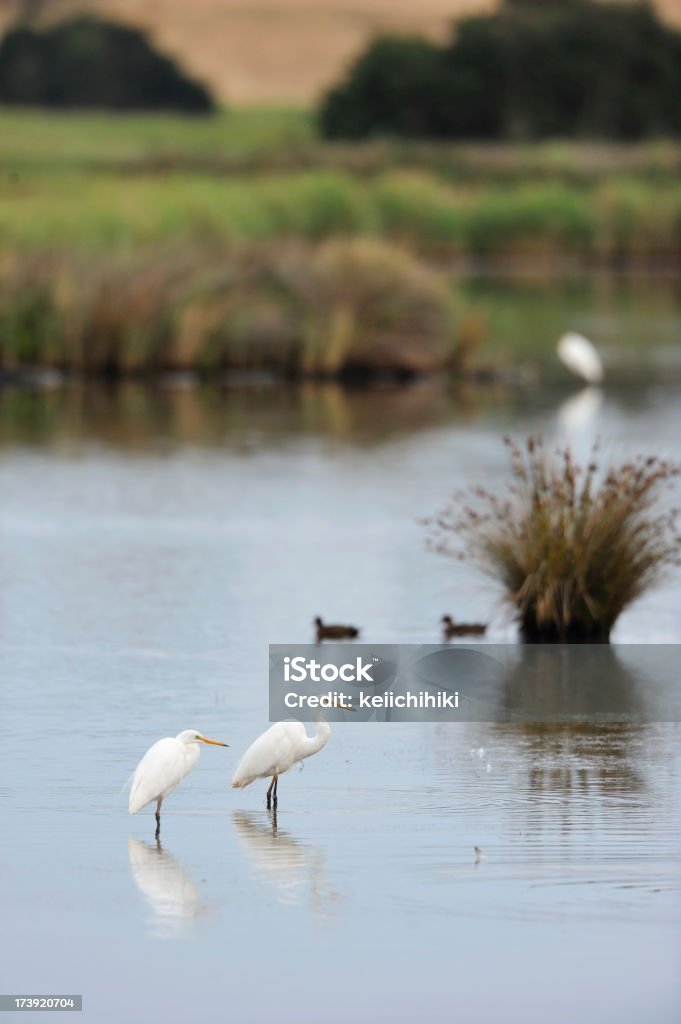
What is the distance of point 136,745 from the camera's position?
8.99m

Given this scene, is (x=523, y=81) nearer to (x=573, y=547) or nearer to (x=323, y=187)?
(x=323, y=187)

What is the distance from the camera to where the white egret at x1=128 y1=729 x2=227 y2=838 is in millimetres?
7602

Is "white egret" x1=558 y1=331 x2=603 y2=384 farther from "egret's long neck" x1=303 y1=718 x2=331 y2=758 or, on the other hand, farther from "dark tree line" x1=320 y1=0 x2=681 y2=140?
"dark tree line" x1=320 y1=0 x2=681 y2=140

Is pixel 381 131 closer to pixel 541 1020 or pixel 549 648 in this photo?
pixel 549 648

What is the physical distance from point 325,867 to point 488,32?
252 feet

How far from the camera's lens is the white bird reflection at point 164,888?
674 cm

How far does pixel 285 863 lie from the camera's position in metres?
7.34

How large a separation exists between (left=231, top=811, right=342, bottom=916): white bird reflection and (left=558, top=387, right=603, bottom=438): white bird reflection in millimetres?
14256

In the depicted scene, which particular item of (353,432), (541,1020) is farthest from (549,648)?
(353,432)
